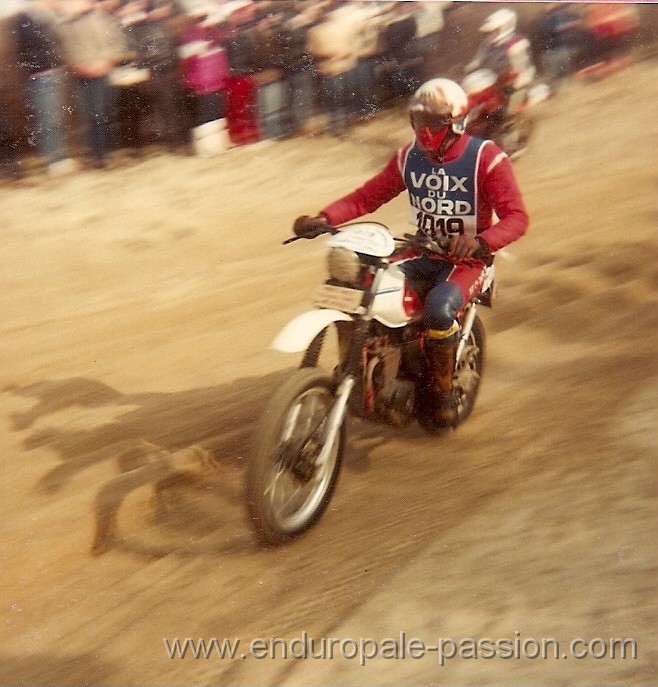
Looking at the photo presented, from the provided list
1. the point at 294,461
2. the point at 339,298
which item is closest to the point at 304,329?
the point at 339,298

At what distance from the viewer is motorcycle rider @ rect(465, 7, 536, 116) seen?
360cm

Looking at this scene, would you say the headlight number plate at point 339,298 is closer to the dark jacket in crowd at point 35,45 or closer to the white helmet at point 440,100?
the white helmet at point 440,100

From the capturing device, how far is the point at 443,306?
3062 millimetres

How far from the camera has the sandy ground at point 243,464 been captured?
116 inches

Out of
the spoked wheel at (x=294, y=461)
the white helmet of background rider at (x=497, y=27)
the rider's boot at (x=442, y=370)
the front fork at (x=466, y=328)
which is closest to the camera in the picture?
the spoked wheel at (x=294, y=461)

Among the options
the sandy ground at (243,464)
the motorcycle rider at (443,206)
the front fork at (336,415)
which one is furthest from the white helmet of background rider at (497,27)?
the front fork at (336,415)

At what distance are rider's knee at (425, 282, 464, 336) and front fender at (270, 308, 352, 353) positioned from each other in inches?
13.0

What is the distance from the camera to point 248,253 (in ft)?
11.5

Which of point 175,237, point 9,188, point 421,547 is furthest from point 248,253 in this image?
point 421,547

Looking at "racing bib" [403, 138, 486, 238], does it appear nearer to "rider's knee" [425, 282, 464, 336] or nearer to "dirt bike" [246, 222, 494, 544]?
"dirt bike" [246, 222, 494, 544]

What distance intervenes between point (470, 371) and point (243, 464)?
103 cm

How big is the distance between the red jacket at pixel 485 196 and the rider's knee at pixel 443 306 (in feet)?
0.70

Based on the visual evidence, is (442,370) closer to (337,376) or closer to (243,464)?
(337,376)

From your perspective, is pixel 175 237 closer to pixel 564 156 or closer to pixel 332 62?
pixel 332 62
